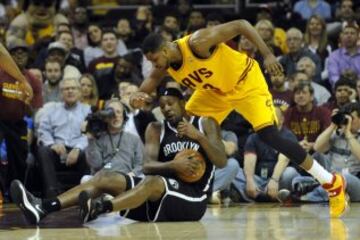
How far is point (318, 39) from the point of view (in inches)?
511

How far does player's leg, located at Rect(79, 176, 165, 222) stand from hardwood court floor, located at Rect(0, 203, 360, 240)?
15 centimetres

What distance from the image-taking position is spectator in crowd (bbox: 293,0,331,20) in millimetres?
14250

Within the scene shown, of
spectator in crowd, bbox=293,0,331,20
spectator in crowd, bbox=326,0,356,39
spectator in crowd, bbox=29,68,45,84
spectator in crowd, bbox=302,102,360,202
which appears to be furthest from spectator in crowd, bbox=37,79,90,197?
spectator in crowd, bbox=293,0,331,20

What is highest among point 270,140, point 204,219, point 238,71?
point 238,71

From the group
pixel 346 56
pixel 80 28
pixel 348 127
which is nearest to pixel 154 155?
pixel 348 127

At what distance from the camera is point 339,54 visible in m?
12.3

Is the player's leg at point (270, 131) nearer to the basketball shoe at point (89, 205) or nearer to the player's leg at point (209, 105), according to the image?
the player's leg at point (209, 105)

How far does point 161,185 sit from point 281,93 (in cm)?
437

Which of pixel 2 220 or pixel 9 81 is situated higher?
pixel 9 81

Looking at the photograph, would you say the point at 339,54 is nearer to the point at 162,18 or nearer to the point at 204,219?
the point at 162,18

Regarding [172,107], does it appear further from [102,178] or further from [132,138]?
[132,138]

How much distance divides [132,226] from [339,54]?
18.9 feet

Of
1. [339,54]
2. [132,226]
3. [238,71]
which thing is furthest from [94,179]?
[339,54]

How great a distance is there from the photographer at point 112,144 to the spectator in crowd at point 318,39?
3629 millimetres
